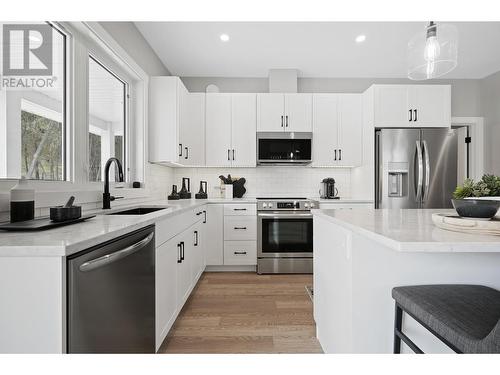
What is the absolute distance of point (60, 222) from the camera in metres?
1.21

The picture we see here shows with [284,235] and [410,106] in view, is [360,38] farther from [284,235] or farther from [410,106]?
[284,235]

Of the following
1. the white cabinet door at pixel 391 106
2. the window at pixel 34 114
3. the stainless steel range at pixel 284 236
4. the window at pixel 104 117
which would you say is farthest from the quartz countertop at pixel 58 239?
→ the white cabinet door at pixel 391 106

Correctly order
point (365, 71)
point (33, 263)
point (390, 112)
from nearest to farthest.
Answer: point (33, 263)
point (390, 112)
point (365, 71)

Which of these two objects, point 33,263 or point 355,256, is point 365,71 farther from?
point 33,263

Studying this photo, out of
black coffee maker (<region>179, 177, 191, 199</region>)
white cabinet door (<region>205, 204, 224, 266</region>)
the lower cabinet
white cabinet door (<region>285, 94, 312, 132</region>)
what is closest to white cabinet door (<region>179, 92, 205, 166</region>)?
black coffee maker (<region>179, 177, 191, 199</region>)

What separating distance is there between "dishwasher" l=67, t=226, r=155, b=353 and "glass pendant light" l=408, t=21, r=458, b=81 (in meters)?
1.91

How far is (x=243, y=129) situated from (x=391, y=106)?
6.25 feet

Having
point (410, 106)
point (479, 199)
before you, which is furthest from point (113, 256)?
point (410, 106)

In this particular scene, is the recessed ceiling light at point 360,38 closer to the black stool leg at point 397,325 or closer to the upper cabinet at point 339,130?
the upper cabinet at point 339,130

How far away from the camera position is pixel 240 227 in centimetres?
346

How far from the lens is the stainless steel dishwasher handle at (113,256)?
3.12ft
